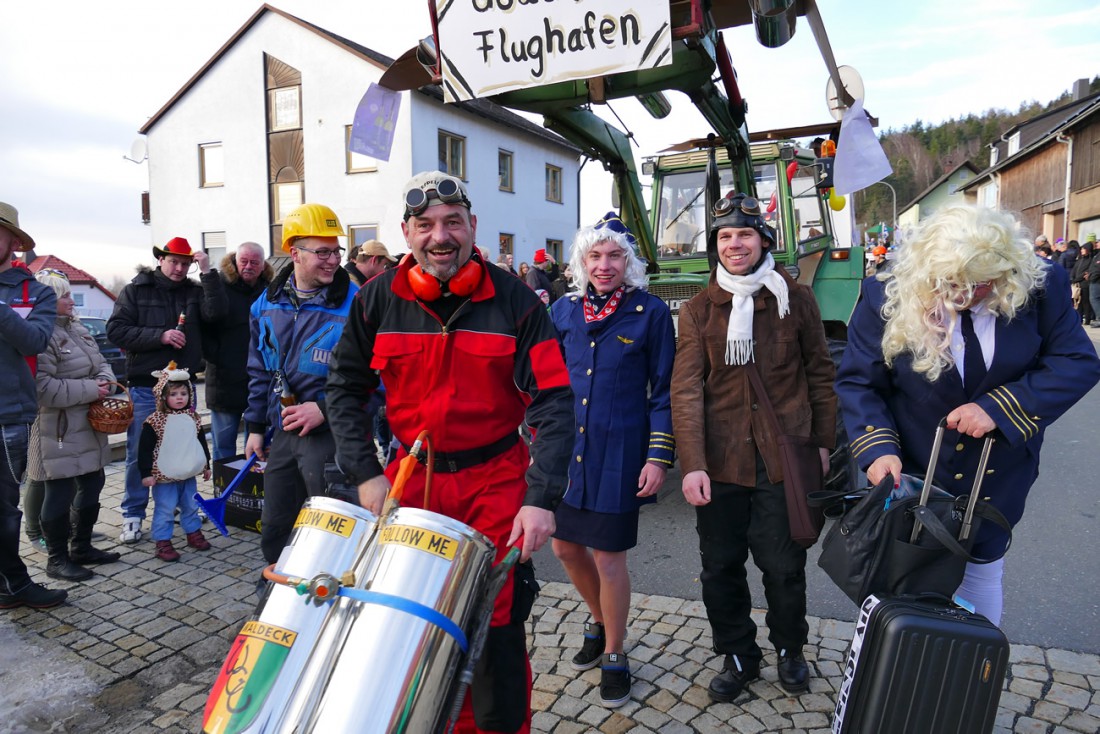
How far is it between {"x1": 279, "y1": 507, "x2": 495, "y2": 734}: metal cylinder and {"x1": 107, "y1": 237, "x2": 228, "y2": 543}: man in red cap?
12.4 ft

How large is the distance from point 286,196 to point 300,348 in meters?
20.1

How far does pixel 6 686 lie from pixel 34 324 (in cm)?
171

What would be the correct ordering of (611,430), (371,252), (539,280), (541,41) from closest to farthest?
(611,430) < (541,41) < (371,252) < (539,280)

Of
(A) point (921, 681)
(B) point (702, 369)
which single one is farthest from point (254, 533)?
(A) point (921, 681)

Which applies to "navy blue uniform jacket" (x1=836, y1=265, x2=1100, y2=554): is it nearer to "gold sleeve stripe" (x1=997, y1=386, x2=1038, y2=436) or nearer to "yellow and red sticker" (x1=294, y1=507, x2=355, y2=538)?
"gold sleeve stripe" (x1=997, y1=386, x2=1038, y2=436)

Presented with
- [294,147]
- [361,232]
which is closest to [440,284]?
[361,232]

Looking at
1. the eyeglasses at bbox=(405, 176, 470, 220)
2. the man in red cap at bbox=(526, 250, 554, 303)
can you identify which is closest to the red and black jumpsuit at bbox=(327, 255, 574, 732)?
the eyeglasses at bbox=(405, 176, 470, 220)

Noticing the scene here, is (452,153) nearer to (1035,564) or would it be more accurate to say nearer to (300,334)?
(300,334)

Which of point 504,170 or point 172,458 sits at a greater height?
point 504,170

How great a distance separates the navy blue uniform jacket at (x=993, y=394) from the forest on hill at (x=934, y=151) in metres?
69.4

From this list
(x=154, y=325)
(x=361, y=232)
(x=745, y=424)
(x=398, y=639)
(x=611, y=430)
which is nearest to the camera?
(x=398, y=639)

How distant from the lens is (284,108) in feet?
71.3

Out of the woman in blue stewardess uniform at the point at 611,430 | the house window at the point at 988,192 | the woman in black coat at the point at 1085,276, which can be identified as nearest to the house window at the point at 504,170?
the woman in black coat at the point at 1085,276

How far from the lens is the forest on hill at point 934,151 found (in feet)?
224
